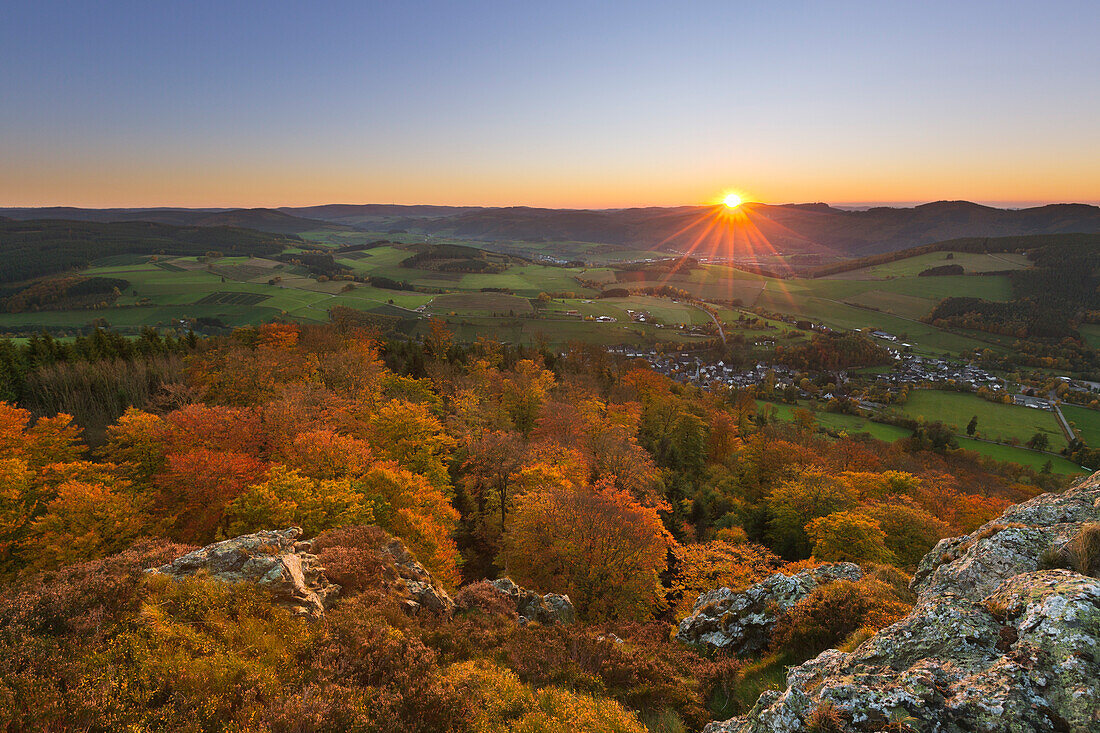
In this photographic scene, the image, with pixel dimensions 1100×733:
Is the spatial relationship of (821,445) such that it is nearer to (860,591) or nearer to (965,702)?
(860,591)

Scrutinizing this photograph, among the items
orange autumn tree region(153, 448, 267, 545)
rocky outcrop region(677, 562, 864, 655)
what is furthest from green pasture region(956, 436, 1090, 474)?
orange autumn tree region(153, 448, 267, 545)

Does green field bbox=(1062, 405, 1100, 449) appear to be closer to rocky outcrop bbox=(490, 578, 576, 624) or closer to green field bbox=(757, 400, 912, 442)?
green field bbox=(757, 400, 912, 442)

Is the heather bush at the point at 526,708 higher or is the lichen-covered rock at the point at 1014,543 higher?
the lichen-covered rock at the point at 1014,543

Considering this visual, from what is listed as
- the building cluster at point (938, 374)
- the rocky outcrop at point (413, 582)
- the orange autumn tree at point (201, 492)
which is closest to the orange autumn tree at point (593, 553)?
the rocky outcrop at point (413, 582)

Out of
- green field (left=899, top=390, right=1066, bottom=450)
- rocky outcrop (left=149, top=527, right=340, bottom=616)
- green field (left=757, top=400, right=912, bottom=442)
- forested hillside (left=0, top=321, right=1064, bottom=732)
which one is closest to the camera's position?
forested hillside (left=0, top=321, right=1064, bottom=732)

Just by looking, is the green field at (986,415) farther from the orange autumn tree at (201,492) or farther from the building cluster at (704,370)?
the orange autumn tree at (201,492)

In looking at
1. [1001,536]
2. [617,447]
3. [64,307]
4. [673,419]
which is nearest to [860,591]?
[1001,536]
